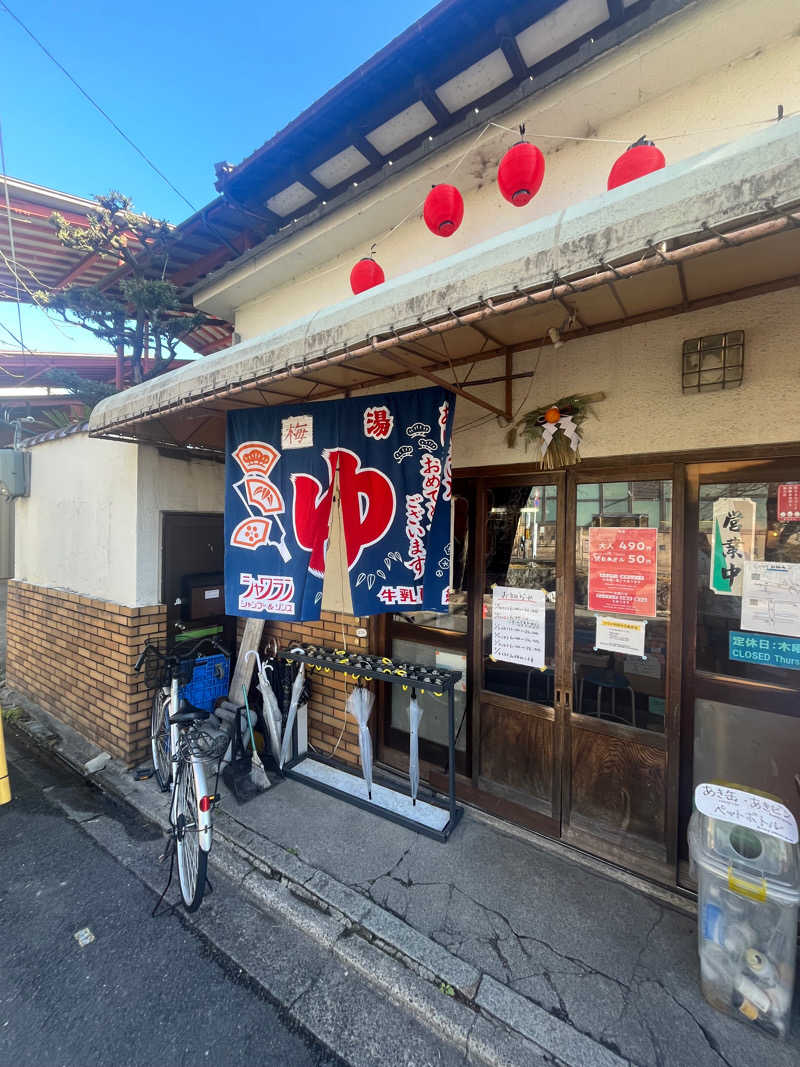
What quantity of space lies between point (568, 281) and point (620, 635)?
2470 mm

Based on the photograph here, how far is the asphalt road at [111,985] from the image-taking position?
2164 mm

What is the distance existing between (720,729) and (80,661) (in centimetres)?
677

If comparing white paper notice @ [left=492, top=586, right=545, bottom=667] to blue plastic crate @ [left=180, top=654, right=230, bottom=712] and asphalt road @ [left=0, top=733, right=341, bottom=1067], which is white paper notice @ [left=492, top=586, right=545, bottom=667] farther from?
A: blue plastic crate @ [left=180, top=654, right=230, bottom=712]

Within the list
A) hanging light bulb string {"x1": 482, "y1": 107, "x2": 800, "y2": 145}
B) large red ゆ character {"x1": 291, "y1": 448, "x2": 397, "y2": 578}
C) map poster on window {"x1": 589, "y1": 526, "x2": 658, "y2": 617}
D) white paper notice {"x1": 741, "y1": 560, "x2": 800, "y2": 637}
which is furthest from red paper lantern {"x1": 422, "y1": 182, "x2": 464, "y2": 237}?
white paper notice {"x1": 741, "y1": 560, "x2": 800, "y2": 637}

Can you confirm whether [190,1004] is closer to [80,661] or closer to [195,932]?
[195,932]

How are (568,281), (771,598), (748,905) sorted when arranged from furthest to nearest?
(771,598)
(748,905)
(568,281)

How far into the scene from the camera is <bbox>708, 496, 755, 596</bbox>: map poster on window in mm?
2748

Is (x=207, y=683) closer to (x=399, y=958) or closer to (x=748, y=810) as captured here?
(x=399, y=958)

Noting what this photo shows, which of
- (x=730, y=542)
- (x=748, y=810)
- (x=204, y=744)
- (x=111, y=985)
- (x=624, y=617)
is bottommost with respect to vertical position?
(x=111, y=985)

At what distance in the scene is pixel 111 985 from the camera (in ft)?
8.17

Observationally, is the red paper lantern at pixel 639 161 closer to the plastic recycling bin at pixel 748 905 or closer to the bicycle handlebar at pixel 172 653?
the plastic recycling bin at pixel 748 905

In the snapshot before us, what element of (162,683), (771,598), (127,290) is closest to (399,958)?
(771,598)

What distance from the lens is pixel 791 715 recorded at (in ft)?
8.66

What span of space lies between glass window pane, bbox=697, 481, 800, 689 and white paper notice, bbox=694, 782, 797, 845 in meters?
0.72
